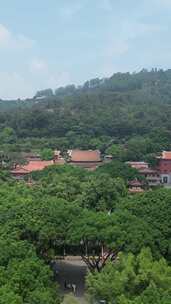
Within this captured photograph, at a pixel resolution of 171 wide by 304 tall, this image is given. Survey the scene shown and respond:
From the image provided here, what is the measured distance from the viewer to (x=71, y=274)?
2491 cm

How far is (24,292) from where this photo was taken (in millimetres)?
16844

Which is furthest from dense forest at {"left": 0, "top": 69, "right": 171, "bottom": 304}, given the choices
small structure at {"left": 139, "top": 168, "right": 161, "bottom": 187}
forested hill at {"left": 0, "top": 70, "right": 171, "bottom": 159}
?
forested hill at {"left": 0, "top": 70, "right": 171, "bottom": 159}

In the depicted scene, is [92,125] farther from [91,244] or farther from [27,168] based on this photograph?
[91,244]

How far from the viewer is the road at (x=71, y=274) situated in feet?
75.7

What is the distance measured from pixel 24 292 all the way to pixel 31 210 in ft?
23.5

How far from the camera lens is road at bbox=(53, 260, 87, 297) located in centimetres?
2308

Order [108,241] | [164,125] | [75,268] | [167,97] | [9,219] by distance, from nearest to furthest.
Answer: [108,241] → [9,219] → [75,268] → [164,125] → [167,97]

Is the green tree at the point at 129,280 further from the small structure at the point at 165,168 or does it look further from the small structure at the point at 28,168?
the small structure at the point at 165,168

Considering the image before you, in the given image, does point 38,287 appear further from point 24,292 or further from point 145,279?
point 145,279

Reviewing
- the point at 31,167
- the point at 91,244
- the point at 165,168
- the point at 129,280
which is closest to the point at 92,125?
the point at 165,168

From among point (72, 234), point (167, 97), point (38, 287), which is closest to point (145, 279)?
point (38, 287)

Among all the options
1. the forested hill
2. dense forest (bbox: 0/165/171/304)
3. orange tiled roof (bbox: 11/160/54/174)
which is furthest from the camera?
the forested hill

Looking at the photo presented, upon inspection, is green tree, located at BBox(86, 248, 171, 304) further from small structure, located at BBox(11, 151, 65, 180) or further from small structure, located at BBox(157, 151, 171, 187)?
small structure, located at BBox(157, 151, 171, 187)

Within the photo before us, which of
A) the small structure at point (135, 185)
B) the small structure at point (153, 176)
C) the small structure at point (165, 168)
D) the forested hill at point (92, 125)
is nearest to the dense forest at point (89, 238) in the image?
the small structure at point (135, 185)
